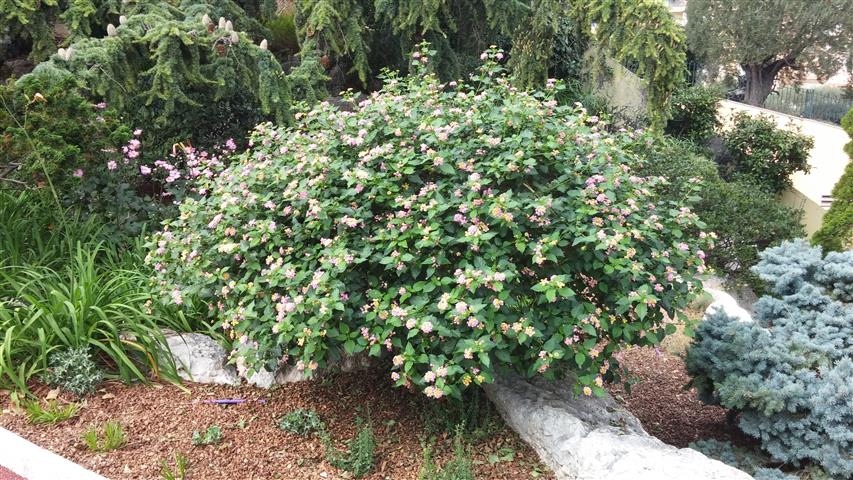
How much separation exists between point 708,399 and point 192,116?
476cm

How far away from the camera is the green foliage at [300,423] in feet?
10.7

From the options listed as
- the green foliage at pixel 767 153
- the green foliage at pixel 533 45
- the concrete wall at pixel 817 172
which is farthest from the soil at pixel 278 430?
the concrete wall at pixel 817 172

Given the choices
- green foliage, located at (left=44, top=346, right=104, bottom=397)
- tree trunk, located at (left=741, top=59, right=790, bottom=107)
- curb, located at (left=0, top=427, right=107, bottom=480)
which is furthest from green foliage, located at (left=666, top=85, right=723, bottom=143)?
tree trunk, located at (left=741, top=59, right=790, bottom=107)

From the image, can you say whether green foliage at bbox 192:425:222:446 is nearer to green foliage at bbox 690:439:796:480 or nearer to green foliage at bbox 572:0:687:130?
green foliage at bbox 690:439:796:480

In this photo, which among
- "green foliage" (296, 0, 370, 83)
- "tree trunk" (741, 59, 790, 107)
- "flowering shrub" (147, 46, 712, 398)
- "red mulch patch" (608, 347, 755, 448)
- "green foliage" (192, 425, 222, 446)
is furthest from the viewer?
"tree trunk" (741, 59, 790, 107)

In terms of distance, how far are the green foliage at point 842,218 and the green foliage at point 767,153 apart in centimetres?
525

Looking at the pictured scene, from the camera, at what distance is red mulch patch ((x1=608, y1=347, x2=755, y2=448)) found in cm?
365

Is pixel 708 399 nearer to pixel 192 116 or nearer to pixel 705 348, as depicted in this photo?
pixel 705 348

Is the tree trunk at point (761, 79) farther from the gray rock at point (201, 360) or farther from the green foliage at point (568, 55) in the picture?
the gray rock at point (201, 360)

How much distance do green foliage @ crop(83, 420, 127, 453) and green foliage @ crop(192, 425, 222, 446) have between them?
33cm

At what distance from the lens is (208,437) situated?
3145mm

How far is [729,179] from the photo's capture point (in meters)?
10.7

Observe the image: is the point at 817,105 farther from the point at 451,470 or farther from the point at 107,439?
the point at 107,439

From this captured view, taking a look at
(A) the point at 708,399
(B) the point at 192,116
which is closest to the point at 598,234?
(A) the point at 708,399
